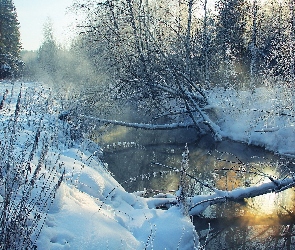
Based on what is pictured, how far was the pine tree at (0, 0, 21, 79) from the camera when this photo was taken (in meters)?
32.2

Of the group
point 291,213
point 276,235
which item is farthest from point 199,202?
point 291,213

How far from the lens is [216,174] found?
25.1ft

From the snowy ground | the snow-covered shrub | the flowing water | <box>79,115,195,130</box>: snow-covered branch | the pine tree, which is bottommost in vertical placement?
the flowing water

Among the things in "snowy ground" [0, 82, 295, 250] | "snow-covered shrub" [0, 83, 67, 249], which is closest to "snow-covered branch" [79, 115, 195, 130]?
"snowy ground" [0, 82, 295, 250]

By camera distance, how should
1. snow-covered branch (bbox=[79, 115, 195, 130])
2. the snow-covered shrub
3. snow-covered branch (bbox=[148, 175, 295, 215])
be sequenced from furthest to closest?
snow-covered branch (bbox=[79, 115, 195, 130])
snow-covered branch (bbox=[148, 175, 295, 215])
the snow-covered shrub

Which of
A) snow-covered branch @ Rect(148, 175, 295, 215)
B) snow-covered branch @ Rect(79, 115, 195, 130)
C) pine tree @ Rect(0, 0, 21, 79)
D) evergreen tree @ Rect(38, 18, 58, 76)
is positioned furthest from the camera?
evergreen tree @ Rect(38, 18, 58, 76)

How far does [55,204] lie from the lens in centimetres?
329

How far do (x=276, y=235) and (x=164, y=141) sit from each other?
6.11 meters

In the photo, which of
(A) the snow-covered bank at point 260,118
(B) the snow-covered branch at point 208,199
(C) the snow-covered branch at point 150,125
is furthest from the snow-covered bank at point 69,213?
(C) the snow-covered branch at point 150,125

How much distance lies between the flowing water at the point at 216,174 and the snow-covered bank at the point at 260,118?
14.1 inches

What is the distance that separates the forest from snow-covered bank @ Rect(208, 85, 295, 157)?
4 centimetres

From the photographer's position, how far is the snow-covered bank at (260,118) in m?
9.39

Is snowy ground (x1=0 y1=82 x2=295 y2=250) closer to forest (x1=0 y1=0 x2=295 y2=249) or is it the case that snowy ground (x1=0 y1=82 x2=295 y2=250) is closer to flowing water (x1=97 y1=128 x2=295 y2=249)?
forest (x1=0 y1=0 x2=295 y2=249)

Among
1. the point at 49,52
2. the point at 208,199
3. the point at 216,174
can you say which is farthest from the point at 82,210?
the point at 49,52
